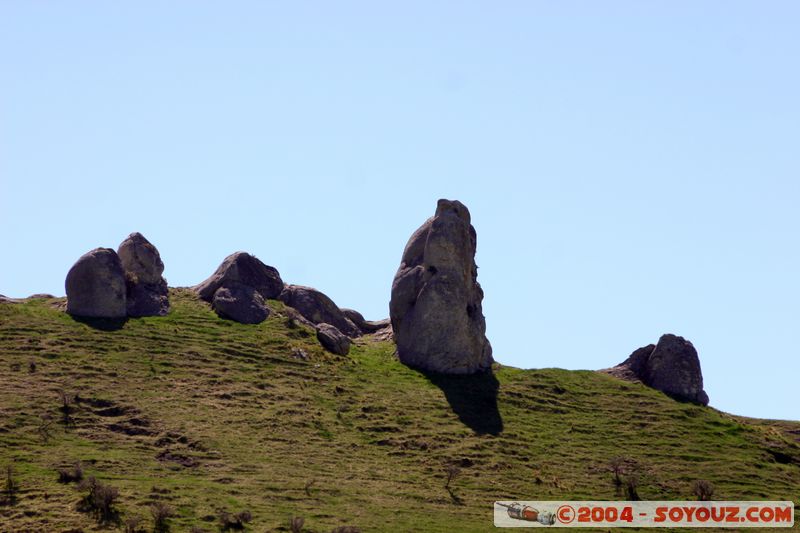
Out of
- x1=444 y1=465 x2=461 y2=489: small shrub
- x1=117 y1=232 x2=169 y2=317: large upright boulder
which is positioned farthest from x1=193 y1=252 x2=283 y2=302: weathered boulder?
x1=444 y1=465 x2=461 y2=489: small shrub

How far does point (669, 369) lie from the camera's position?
99688 mm

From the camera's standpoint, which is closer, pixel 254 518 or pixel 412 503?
pixel 254 518

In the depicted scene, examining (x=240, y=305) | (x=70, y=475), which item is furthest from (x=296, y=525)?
(x=240, y=305)

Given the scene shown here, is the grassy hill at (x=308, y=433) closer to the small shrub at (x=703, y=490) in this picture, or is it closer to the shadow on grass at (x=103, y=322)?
the shadow on grass at (x=103, y=322)

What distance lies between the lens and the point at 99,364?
90.4 meters

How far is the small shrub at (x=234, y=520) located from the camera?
71.1 metres

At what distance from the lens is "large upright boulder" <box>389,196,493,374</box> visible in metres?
98.7

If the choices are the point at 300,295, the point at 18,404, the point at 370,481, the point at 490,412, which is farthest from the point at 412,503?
the point at 300,295

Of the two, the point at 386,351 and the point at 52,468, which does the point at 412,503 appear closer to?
the point at 52,468

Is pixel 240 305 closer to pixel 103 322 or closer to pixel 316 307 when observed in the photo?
pixel 316 307

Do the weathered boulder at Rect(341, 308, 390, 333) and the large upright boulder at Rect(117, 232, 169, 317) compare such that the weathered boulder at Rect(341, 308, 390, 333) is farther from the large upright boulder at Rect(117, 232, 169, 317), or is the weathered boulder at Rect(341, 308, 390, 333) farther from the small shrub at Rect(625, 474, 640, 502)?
the small shrub at Rect(625, 474, 640, 502)

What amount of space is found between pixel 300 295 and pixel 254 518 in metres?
36.1

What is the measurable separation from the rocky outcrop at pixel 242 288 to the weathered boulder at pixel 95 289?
6.92 m

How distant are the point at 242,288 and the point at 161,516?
113 ft
